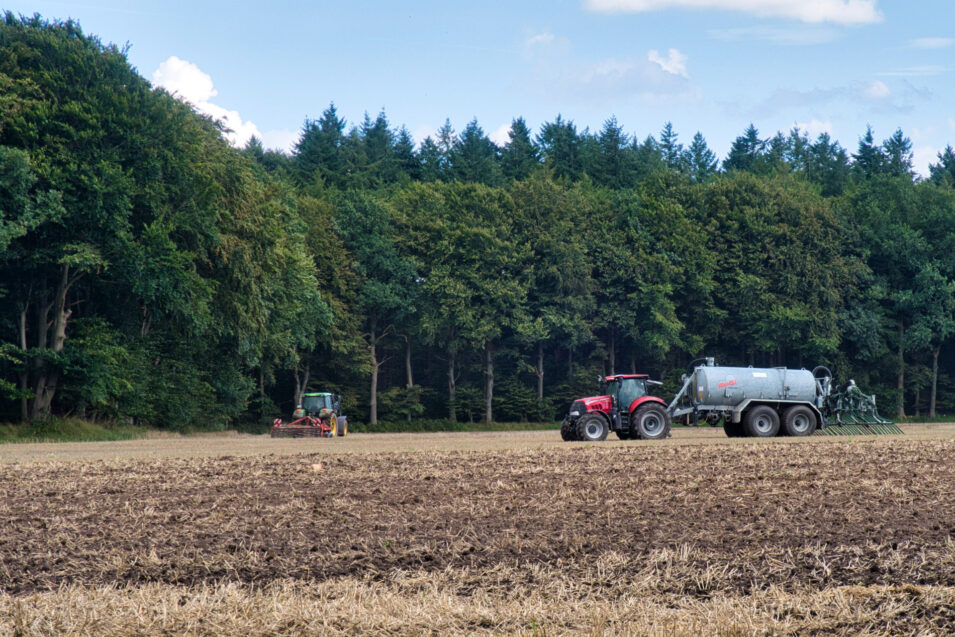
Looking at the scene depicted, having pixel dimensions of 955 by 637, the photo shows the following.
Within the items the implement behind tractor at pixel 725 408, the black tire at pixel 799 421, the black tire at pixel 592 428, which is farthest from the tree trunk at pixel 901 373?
the black tire at pixel 592 428

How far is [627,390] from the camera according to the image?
102ft

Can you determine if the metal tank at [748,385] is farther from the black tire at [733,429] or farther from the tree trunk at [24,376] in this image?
the tree trunk at [24,376]

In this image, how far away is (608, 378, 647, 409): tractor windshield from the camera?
30831 mm

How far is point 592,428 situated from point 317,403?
14527mm

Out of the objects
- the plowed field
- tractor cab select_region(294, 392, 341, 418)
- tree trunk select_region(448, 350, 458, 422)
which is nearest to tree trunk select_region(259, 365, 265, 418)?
tree trunk select_region(448, 350, 458, 422)

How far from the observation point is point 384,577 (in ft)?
29.5

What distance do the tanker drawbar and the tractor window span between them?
1.22 meters

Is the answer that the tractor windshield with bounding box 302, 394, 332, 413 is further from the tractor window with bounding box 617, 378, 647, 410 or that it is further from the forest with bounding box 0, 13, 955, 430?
the tractor window with bounding box 617, 378, 647, 410

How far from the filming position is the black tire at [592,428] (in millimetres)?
30312

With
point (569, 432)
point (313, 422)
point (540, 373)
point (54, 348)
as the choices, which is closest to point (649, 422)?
point (569, 432)

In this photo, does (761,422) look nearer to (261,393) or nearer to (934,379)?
(261,393)

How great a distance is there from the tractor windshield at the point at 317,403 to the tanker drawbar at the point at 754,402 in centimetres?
1505

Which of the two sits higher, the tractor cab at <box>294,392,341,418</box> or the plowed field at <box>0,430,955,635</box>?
the tractor cab at <box>294,392,341,418</box>

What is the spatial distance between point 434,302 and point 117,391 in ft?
81.2
